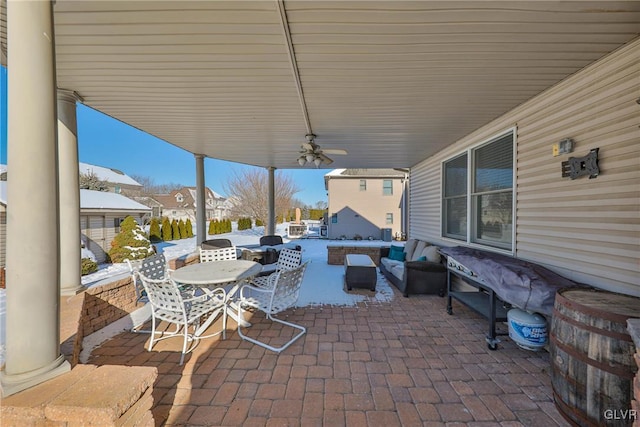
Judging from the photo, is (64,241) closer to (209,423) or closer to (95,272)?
(209,423)

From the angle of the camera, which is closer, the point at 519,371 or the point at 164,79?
the point at 519,371

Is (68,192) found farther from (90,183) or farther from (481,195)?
(90,183)

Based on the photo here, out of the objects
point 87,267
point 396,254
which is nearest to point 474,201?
point 396,254

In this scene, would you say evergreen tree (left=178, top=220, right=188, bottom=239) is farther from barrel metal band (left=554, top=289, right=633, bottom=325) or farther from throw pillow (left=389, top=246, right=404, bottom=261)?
barrel metal band (left=554, top=289, right=633, bottom=325)

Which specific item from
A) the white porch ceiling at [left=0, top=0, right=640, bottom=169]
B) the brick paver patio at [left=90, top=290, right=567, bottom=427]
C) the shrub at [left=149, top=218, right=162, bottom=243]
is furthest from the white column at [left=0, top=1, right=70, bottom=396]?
the shrub at [left=149, top=218, right=162, bottom=243]

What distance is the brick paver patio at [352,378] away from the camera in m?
1.95

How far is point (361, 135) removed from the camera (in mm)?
4859

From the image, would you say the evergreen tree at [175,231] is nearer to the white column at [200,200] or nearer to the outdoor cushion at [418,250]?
the white column at [200,200]

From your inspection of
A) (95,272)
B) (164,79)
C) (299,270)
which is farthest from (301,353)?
(95,272)

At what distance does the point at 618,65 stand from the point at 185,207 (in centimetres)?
3465

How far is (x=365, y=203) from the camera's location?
14695mm

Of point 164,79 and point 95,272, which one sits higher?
point 164,79

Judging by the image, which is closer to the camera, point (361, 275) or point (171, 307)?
point (171, 307)

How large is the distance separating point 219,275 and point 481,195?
4.43 m
